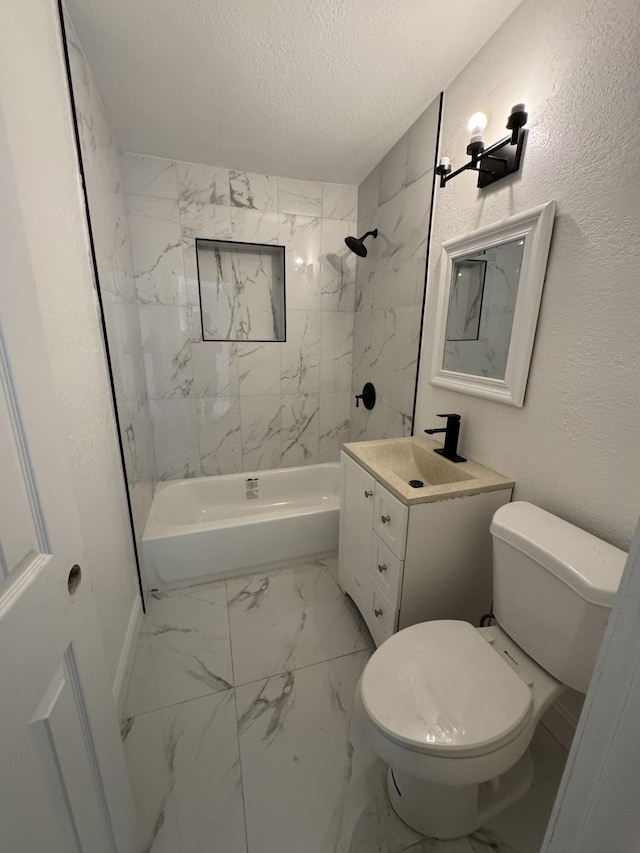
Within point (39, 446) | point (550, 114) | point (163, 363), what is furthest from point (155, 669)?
point (550, 114)

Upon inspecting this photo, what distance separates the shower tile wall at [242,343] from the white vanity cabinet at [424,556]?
1284mm

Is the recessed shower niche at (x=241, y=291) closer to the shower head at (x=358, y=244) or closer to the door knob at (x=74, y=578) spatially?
the shower head at (x=358, y=244)

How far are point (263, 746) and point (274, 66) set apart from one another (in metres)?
2.59

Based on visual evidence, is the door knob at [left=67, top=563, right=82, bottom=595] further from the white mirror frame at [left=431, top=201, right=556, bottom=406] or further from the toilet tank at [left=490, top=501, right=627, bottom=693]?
the white mirror frame at [left=431, top=201, right=556, bottom=406]

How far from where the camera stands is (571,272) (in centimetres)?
104

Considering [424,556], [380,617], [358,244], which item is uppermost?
[358,244]

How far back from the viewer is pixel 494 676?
0.93 metres

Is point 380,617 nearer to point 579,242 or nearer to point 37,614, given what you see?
point 37,614

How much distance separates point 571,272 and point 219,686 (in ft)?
6.45

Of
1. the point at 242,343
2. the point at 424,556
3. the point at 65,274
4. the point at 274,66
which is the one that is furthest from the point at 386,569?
the point at 274,66

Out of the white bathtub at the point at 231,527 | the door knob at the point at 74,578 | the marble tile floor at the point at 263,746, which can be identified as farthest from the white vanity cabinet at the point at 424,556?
the door knob at the point at 74,578

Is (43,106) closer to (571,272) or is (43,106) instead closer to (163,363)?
(163,363)

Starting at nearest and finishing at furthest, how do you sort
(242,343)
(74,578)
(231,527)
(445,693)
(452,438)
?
(74,578) < (445,693) < (452,438) < (231,527) < (242,343)

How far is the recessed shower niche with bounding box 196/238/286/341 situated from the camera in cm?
239
